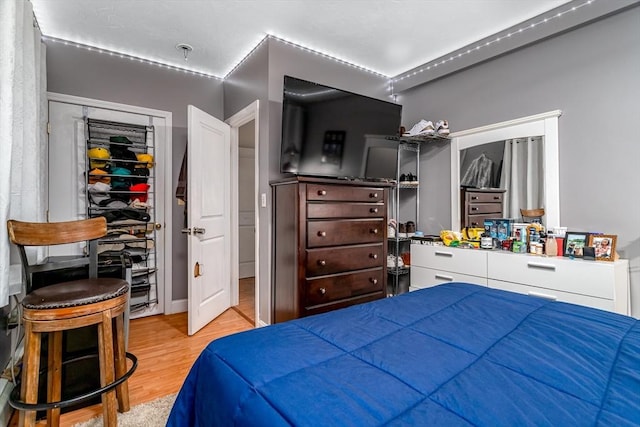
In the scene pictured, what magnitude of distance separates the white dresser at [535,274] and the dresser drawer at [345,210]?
694 millimetres

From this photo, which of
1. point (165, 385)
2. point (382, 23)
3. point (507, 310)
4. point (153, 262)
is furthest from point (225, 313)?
point (382, 23)

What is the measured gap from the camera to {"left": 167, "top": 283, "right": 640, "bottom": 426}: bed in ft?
2.15

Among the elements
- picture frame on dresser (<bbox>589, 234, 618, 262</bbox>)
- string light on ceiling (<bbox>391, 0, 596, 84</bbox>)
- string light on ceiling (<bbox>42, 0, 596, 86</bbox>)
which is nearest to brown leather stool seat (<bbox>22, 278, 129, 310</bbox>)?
string light on ceiling (<bbox>42, 0, 596, 86</bbox>)

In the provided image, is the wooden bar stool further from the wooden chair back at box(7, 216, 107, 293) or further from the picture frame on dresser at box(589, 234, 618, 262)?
the picture frame on dresser at box(589, 234, 618, 262)

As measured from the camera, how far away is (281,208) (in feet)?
8.45

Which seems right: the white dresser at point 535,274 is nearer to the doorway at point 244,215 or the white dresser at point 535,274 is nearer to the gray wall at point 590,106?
the gray wall at point 590,106

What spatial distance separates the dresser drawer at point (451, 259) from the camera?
2.63 m

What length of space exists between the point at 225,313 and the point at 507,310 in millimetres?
2880

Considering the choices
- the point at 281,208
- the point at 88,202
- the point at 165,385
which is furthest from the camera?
the point at 88,202

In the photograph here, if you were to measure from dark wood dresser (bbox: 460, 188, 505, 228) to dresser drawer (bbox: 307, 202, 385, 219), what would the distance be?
3.00 ft

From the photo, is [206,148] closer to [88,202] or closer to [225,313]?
[88,202]

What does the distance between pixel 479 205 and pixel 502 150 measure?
54cm

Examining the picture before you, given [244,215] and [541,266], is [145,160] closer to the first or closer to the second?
[244,215]

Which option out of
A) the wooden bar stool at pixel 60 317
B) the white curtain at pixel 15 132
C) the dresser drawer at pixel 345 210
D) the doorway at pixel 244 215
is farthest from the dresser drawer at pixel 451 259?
the white curtain at pixel 15 132
